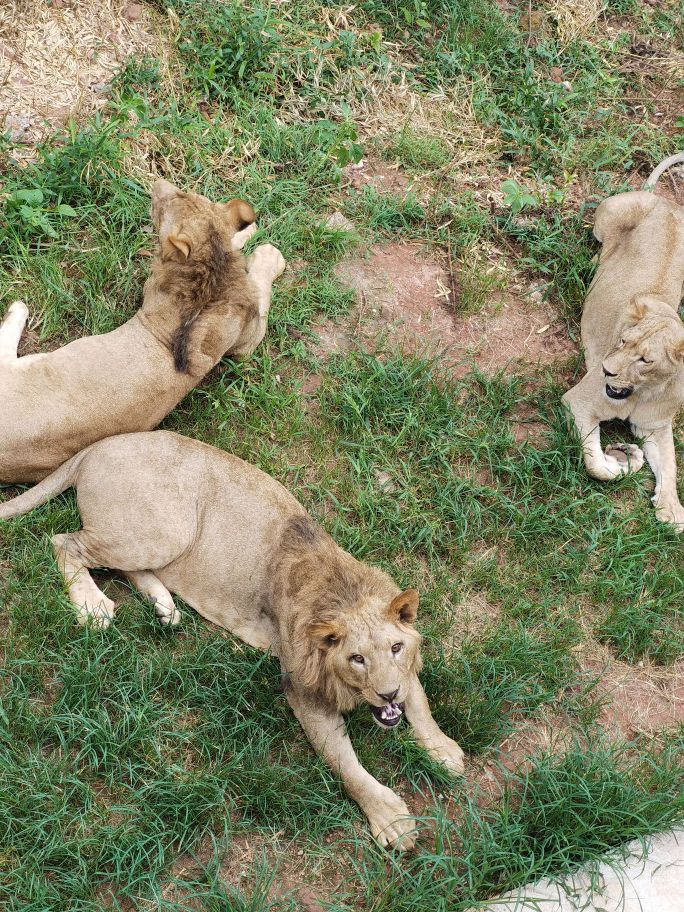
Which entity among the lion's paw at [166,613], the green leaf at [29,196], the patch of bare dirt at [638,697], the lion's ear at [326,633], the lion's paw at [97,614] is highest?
the green leaf at [29,196]

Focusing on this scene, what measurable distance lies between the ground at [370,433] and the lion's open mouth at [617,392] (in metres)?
0.34

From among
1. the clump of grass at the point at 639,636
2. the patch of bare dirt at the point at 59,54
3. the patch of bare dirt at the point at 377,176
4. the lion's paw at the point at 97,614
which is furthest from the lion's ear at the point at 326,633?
the patch of bare dirt at the point at 59,54

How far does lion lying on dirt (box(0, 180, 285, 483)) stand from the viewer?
4.70m

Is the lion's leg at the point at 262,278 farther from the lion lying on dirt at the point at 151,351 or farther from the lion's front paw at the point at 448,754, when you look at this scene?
the lion's front paw at the point at 448,754

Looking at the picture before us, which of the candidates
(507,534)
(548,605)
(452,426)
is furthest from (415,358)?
(548,605)

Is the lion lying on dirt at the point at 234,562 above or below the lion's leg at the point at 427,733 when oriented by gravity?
above

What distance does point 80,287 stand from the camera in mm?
5477

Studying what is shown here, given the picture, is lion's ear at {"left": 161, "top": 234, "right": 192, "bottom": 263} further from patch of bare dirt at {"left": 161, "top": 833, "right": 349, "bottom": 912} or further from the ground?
patch of bare dirt at {"left": 161, "top": 833, "right": 349, "bottom": 912}

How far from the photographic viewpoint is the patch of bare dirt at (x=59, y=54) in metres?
5.85

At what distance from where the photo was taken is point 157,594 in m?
4.70

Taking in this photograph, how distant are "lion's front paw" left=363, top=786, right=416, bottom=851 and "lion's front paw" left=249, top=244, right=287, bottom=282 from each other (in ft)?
10.3

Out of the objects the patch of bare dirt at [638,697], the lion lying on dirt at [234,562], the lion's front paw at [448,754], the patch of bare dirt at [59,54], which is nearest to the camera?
the lion lying on dirt at [234,562]

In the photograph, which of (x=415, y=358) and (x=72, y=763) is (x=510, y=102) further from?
(x=72, y=763)

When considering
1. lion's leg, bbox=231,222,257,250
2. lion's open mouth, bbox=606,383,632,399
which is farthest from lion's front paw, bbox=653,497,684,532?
lion's leg, bbox=231,222,257,250
